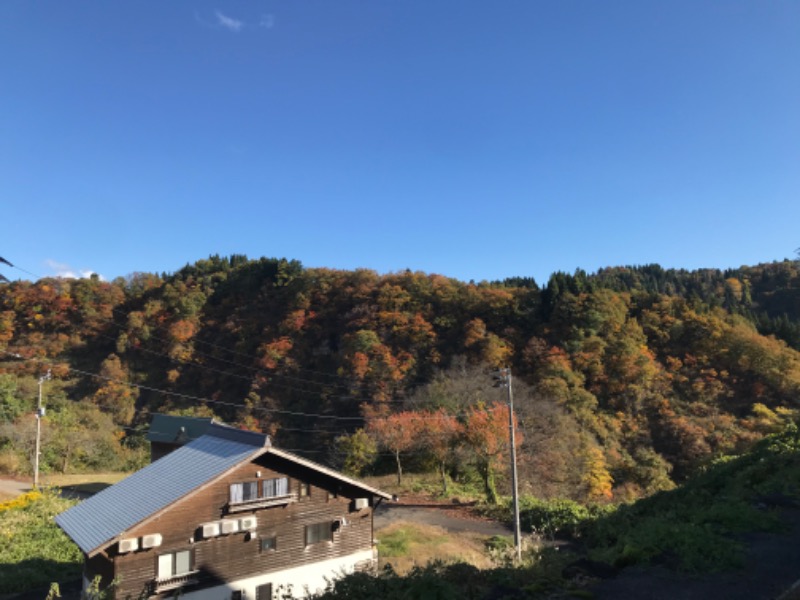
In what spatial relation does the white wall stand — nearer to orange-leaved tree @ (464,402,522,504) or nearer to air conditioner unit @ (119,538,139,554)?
air conditioner unit @ (119,538,139,554)

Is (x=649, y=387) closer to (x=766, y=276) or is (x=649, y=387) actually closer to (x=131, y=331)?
(x=131, y=331)

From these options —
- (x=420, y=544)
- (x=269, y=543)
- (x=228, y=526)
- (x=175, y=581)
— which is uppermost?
Answer: (x=228, y=526)

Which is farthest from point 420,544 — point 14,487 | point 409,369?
point 14,487

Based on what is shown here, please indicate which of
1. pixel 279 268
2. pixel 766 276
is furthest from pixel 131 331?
pixel 766 276

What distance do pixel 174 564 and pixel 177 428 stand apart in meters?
17.3

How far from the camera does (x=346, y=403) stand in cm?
3888

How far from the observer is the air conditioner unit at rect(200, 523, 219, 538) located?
463 inches

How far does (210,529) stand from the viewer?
11820 millimetres

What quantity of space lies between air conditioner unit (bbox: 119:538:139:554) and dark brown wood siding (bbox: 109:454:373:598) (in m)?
0.14

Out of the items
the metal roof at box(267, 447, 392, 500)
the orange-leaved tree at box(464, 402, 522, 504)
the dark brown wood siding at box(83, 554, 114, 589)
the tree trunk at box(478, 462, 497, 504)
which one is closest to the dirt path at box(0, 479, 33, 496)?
the dark brown wood siding at box(83, 554, 114, 589)

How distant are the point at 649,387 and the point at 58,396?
162 ft

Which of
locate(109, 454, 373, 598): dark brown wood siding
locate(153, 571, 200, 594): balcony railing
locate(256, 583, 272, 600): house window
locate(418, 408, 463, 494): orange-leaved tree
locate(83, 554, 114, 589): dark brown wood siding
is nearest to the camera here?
locate(83, 554, 114, 589): dark brown wood siding

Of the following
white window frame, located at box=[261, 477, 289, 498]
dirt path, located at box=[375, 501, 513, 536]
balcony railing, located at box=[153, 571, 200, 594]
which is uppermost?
white window frame, located at box=[261, 477, 289, 498]

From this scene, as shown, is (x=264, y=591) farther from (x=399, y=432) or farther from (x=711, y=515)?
(x=399, y=432)
